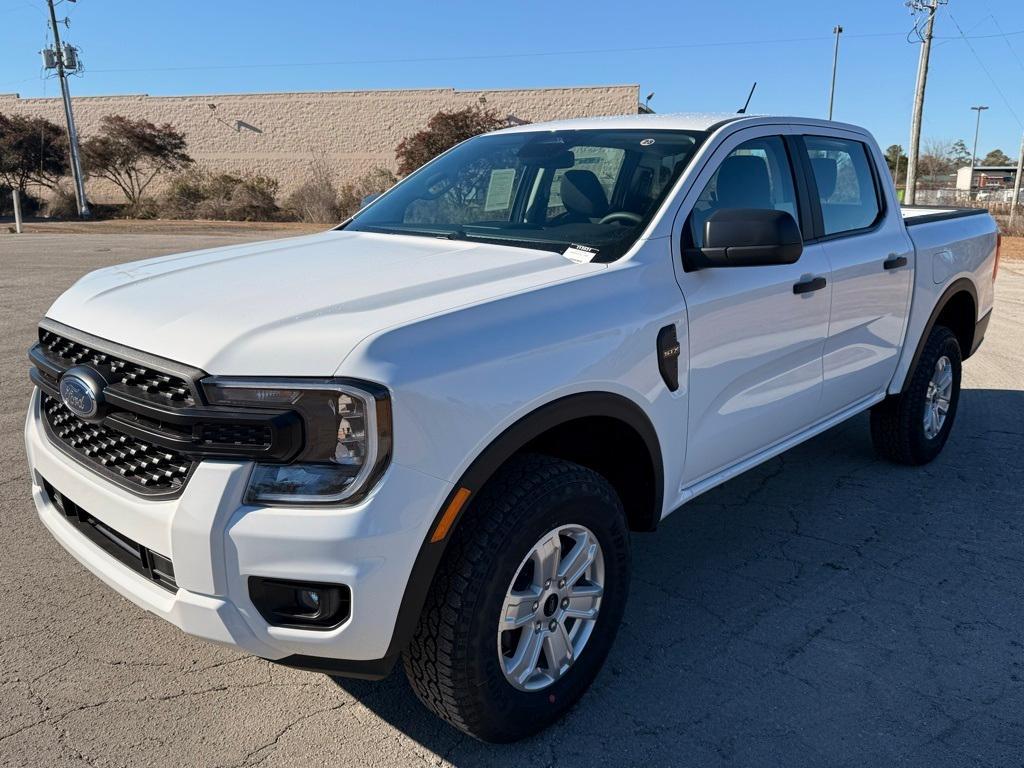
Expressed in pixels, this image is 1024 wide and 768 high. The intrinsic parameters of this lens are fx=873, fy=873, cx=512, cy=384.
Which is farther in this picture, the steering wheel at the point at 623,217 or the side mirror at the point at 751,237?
the steering wheel at the point at 623,217

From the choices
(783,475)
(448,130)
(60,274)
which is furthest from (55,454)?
(448,130)

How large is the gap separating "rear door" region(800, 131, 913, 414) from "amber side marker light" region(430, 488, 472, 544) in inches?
90.6

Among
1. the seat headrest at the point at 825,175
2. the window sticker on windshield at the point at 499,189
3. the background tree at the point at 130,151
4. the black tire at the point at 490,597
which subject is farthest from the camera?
the background tree at the point at 130,151

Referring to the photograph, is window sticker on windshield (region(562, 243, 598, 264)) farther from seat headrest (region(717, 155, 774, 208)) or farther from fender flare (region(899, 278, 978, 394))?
fender flare (region(899, 278, 978, 394))

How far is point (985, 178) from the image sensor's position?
91.2 m

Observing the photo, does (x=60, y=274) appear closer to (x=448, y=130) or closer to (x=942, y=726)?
(x=942, y=726)

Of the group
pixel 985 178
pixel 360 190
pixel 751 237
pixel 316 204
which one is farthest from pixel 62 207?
pixel 985 178

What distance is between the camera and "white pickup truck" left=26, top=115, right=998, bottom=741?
218cm

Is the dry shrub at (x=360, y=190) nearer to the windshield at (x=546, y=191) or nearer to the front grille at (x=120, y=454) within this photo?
the windshield at (x=546, y=191)

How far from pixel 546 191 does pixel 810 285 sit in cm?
120

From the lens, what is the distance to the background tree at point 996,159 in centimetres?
12129

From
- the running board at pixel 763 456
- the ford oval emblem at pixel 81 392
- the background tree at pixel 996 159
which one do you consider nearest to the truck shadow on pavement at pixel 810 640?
the running board at pixel 763 456

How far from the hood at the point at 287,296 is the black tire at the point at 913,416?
2.91 meters

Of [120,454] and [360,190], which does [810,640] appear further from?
[360,190]
